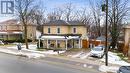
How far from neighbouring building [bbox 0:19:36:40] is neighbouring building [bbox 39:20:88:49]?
25.2 m

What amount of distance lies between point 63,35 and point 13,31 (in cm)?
2906

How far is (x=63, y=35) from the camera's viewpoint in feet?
195

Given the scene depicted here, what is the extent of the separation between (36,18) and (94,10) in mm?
24887

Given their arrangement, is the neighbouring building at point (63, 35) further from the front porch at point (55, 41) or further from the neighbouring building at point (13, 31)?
the neighbouring building at point (13, 31)

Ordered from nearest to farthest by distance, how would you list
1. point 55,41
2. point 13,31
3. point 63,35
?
1. point 55,41
2. point 63,35
3. point 13,31

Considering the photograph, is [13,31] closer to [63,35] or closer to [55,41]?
[63,35]

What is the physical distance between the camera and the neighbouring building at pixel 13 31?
8350 centimetres

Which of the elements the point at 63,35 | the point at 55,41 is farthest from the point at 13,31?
the point at 55,41

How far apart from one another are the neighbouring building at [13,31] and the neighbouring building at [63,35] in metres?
25.2

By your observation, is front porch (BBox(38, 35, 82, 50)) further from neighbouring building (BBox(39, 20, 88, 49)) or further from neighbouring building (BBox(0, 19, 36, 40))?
neighbouring building (BBox(0, 19, 36, 40))

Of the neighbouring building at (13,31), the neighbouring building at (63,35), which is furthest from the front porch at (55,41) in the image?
the neighbouring building at (13,31)

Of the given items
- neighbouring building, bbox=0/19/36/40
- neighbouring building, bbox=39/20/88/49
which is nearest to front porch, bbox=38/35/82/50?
neighbouring building, bbox=39/20/88/49

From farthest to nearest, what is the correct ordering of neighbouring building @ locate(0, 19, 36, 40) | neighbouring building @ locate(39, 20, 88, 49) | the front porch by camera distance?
neighbouring building @ locate(0, 19, 36, 40), neighbouring building @ locate(39, 20, 88, 49), the front porch

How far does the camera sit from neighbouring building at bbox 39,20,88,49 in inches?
2248
